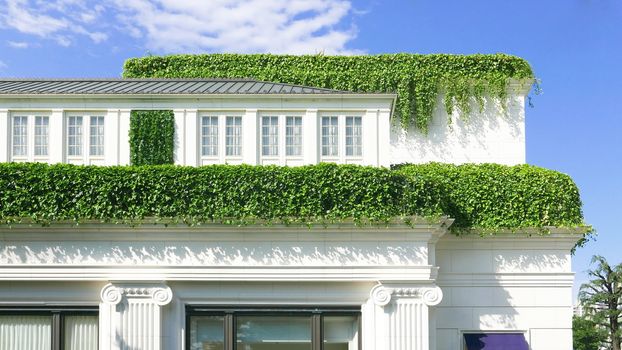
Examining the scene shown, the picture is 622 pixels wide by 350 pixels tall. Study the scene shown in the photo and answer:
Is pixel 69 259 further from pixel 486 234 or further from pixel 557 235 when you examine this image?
pixel 557 235

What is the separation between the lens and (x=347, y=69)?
958 inches

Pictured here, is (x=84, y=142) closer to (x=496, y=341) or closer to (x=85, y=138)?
(x=85, y=138)

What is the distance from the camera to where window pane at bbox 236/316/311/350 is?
1705 cm

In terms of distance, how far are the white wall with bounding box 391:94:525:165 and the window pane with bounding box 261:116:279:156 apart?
236 inches

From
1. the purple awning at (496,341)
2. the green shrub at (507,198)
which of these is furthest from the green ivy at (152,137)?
the purple awning at (496,341)

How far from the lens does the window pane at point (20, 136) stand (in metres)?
18.5

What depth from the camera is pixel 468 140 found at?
2369cm

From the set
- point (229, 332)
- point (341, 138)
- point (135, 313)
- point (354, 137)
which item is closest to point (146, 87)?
point (341, 138)

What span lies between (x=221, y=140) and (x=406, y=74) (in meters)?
7.82

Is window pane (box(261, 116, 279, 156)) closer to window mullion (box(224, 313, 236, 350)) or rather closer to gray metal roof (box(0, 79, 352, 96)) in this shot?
gray metal roof (box(0, 79, 352, 96))

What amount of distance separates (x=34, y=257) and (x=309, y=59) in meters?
11.3

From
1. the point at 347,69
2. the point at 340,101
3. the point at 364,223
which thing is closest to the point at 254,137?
the point at 340,101

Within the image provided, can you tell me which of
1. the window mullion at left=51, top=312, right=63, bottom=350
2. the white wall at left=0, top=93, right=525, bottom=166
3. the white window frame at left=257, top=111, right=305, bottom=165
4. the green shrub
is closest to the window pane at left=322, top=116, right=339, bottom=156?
the white wall at left=0, top=93, right=525, bottom=166

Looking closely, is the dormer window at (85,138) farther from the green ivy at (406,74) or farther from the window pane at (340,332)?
the window pane at (340,332)
